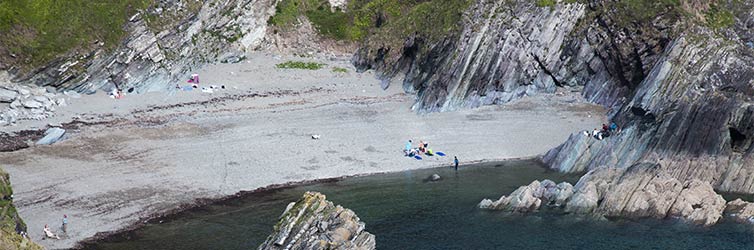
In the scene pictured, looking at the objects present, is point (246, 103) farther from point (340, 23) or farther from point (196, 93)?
point (340, 23)

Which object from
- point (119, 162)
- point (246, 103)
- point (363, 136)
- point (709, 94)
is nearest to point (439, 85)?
point (363, 136)

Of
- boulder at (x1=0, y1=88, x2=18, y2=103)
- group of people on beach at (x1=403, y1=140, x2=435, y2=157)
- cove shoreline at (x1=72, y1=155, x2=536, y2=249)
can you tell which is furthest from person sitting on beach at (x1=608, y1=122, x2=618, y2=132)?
boulder at (x1=0, y1=88, x2=18, y2=103)

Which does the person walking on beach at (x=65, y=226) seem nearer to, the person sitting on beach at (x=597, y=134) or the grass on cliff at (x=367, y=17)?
the person sitting on beach at (x=597, y=134)

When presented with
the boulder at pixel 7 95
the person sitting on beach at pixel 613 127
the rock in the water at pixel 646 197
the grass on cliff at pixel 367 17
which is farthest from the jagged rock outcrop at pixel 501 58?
the boulder at pixel 7 95

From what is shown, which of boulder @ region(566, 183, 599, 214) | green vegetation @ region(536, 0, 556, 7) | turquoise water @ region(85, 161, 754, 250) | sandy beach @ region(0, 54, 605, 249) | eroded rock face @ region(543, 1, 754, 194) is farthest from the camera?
green vegetation @ region(536, 0, 556, 7)

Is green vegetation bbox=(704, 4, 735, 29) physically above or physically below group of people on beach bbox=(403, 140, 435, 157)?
above

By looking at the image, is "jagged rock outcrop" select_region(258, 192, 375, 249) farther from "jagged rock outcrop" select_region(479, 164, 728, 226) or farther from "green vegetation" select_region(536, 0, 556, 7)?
"green vegetation" select_region(536, 0, 556, 7)
